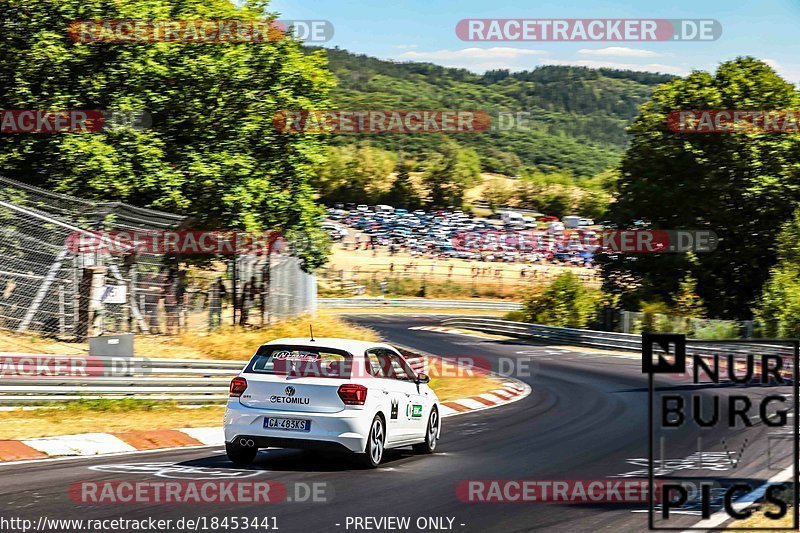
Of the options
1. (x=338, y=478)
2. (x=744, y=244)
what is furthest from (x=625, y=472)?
(x=744, y=244)

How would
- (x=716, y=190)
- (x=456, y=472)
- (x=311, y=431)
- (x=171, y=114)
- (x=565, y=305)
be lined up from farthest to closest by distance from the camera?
(x=565, y=305)
(x=716, y=190)
(x=171, y=114)
(x=456, y=472)
(x=311, y=431)

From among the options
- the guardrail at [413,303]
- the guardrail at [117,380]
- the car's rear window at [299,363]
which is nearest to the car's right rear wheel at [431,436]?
the car's rear window at [299,363]

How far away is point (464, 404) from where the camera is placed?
71.8ft

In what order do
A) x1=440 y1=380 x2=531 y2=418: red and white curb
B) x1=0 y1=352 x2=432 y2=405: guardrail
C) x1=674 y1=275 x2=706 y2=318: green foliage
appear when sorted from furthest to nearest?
x1=674 y1=275 x2=706 y2=318: green foliage < x1=440 y1=380 x2=531 y2=418: red and white curb < x1=0 y1=352 x2=432 y2=405: guardrail

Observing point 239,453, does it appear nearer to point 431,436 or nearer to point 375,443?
point 375,443

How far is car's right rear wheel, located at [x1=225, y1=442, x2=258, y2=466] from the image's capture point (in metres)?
11.3

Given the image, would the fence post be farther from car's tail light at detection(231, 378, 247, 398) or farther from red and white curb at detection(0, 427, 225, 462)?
car's tail light at detection(231, 378, 247, 398)

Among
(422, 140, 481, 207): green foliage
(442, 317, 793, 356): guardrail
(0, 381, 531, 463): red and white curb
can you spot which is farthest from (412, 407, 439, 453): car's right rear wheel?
(422, 140, 481, 207): green foliage

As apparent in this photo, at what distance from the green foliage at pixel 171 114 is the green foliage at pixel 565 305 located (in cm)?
1935

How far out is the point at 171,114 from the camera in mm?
26844

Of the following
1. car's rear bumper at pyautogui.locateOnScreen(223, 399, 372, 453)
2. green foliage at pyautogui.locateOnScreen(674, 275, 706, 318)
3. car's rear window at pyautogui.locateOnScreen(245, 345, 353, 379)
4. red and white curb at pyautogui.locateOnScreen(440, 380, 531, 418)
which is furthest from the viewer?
green foliage at pyautogui.locateOnScreen(674, 275, 706, 318)

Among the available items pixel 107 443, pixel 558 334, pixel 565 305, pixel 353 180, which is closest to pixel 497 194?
pixel 353 180

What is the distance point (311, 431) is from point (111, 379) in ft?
25.2

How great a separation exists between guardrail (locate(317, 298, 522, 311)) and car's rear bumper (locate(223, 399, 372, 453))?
169ft
